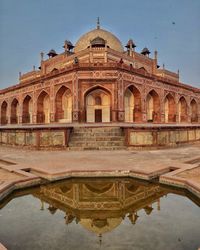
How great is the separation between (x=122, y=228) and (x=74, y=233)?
0.51 metres

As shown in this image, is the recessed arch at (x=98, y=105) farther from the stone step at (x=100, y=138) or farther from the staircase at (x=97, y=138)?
the stone step at (x=100, y=138)

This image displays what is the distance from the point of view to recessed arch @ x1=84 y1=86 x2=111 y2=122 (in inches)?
694

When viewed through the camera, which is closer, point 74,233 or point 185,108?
point 74,233

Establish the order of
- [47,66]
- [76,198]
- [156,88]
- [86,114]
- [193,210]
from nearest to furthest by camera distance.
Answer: [193,210] → [76,198] → [86,114] → [156,88] → [47,66]

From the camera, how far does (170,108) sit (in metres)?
23.1

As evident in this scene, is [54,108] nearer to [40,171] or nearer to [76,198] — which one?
[40,171]

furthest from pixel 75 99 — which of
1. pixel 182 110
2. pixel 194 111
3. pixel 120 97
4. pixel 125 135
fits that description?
pixel 194 111

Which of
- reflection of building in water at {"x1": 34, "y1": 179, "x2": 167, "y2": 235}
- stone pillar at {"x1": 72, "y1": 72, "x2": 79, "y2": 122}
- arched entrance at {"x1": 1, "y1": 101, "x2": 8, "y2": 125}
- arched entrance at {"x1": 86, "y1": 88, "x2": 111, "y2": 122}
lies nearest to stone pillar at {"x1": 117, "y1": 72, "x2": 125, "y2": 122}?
arched entrance at {"x1": 86, "y1": 88, "x2": 111, "y2": 122}

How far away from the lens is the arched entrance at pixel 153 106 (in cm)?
2086

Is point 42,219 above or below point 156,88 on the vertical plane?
below

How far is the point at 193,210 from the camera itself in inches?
107

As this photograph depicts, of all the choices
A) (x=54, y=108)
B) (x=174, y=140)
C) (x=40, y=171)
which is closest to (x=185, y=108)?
(x=54, y=108)

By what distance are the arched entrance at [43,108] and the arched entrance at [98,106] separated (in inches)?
221

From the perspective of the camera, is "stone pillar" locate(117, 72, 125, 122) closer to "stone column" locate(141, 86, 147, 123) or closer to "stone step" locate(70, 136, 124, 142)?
"stone column" locate(141, 86, 147, 123)
